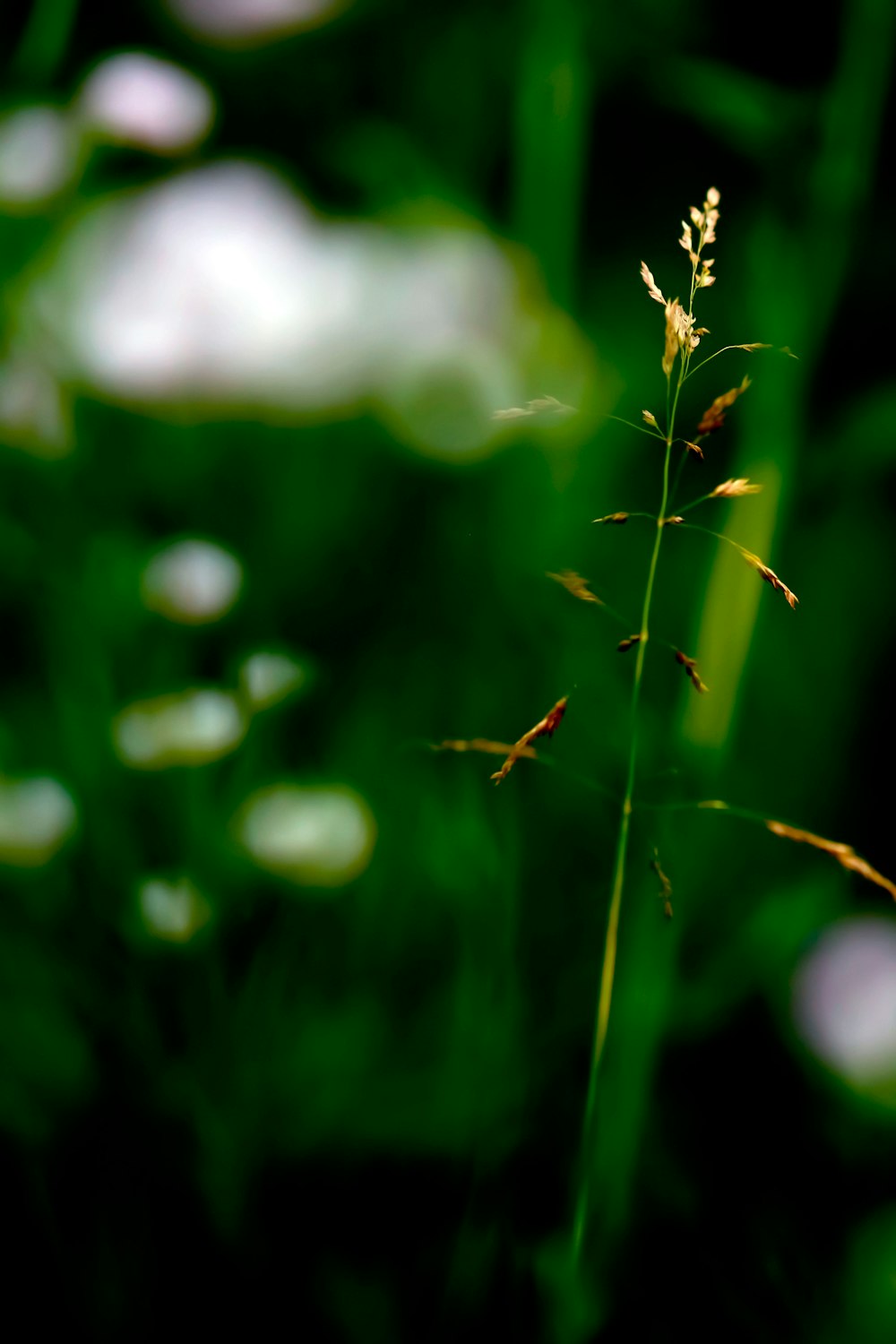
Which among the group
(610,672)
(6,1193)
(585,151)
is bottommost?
(6,1193)

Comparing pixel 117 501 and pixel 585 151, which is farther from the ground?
pixel 585 151

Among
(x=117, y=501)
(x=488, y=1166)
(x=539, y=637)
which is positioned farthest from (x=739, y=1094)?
(x=117, y=501)

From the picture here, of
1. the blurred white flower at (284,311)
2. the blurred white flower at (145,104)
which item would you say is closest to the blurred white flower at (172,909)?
the blurred white flower at (284,311)

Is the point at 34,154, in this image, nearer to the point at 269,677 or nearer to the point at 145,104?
the point at 145,104

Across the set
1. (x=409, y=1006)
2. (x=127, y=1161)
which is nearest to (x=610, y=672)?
(x=409, y=1006)

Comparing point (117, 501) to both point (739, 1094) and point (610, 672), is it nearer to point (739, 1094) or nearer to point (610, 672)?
point (610, 672)

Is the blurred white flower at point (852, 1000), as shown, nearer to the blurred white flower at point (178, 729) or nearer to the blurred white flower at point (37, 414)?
the blurred white flower at point (178, 729)
